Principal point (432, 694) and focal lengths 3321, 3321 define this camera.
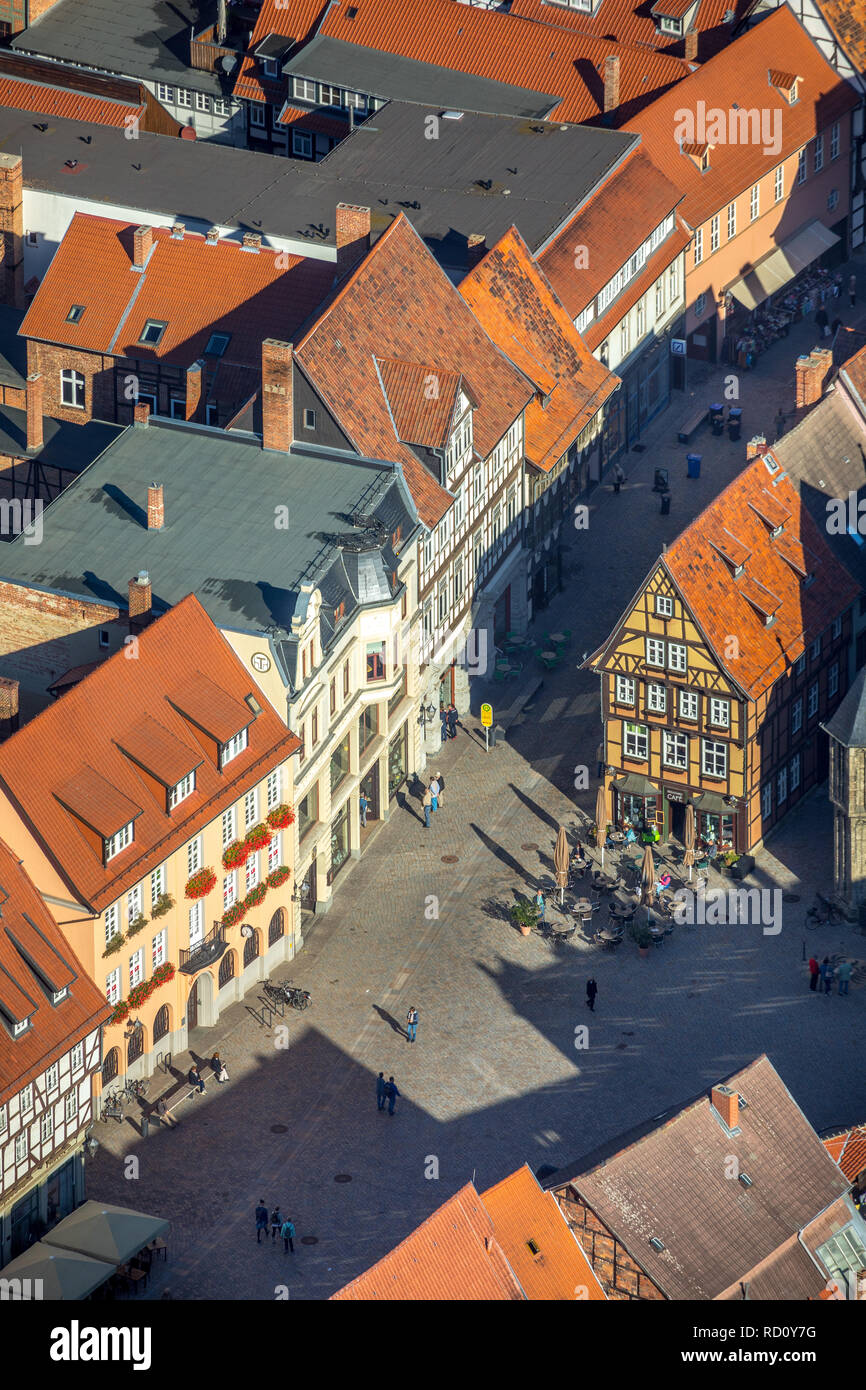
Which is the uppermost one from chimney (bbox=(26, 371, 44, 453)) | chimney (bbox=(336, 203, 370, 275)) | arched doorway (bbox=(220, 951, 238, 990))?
chimney (bbox=(336, 203, 370, 275))

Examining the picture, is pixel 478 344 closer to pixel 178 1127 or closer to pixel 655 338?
pixel 655 338

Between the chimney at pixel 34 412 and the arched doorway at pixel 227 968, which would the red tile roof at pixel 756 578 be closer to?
the arched doorway at pixel 227 968

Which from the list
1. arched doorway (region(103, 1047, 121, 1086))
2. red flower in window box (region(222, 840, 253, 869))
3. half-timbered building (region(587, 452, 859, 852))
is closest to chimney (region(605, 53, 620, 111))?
half-timbered building (region(587, 452, 859, 852))

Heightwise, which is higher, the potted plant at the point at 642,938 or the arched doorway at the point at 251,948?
the potted plant at the point at 642,938

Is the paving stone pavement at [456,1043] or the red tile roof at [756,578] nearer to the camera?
the paving stone pavement at [456,1043]

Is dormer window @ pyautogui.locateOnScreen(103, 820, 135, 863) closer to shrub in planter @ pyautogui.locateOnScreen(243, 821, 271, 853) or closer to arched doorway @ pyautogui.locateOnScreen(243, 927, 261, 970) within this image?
shrub in planter @ pyautogui.locateOnScreen(243, 821, 271, 853)

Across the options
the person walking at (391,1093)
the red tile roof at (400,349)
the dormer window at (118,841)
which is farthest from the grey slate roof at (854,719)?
the dormer window at (118,841)

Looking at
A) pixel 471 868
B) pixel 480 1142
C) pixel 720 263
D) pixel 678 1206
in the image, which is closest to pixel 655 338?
pixel 720 263
